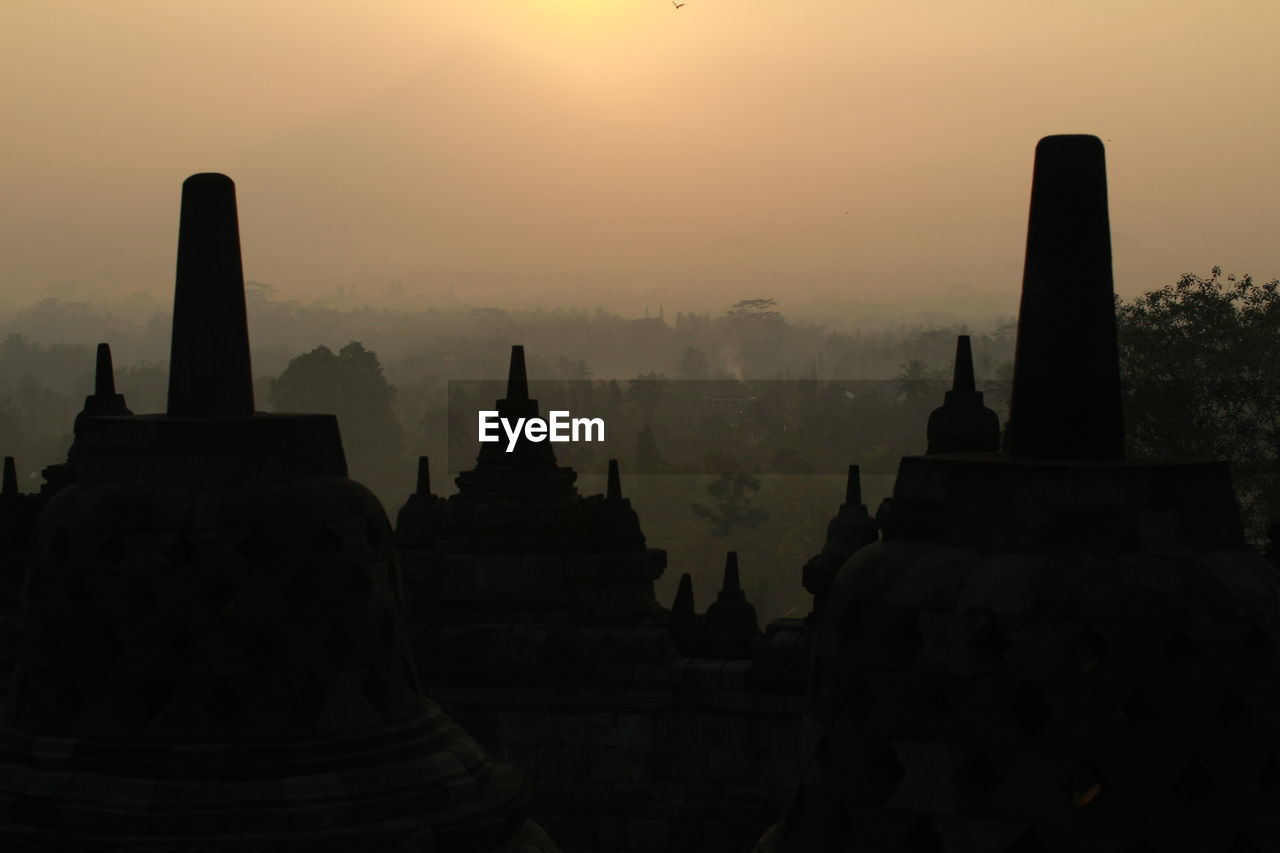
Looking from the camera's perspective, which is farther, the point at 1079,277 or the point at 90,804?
the point at 90,804

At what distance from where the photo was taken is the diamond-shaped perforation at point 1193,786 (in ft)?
25.5

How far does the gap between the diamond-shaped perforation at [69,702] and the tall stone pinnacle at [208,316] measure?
6.11 ft

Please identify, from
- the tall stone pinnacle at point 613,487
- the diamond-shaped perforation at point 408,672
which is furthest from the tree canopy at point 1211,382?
the diamond-shaped perforation at point 408,672

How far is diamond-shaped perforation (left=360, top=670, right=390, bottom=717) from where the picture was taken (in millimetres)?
12352

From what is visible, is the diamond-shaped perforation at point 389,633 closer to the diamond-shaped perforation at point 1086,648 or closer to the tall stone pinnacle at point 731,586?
the diamond-shaped perforation at point 1086,648

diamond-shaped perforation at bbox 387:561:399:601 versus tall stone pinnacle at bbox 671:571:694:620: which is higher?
diamond-shaped perforation at bbox 387:561:399:601

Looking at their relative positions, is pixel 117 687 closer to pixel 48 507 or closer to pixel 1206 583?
pixel 48 507

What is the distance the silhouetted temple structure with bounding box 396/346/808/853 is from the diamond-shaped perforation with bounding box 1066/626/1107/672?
1218 centimetres

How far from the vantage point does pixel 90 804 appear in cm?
1150

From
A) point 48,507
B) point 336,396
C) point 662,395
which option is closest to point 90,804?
point 48,507

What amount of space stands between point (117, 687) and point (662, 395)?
10191cm

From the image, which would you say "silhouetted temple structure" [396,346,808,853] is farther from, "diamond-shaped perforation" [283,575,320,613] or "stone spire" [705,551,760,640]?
"diamond-shaped perforation" [283,575,320,613]

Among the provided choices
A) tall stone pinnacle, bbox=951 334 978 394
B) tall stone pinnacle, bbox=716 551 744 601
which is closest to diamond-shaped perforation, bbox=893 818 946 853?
tall stone pinnacle, bbox=951 334 978 394

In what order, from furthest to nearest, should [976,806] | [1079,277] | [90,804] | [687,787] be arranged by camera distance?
[687,787]
[90,804]
[1079,277]
[976,806]
